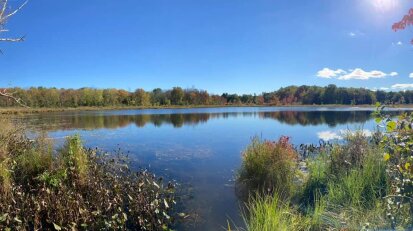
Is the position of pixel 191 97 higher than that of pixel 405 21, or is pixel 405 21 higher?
pixel 191 97

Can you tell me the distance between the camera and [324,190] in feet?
22.8

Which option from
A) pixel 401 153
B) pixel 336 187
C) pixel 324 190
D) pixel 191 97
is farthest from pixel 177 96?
pixel 401 153

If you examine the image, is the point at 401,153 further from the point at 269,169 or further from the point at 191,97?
the point at 191,97

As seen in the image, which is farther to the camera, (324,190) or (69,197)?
(324,190)

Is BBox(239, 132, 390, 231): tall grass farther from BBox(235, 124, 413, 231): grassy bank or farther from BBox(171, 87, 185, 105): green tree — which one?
BBox(171, 87, 185, 105): green tree

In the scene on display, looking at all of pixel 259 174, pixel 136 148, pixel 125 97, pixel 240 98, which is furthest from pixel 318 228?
pixel 240 98

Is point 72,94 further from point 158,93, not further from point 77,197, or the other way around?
point 77,197

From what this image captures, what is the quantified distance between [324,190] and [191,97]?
316 ft

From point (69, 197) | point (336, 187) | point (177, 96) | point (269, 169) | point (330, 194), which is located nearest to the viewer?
point (69, 197)

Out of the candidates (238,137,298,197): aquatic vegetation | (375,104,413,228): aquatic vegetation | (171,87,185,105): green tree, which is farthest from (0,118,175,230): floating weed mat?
(171,87,185,105): green tree

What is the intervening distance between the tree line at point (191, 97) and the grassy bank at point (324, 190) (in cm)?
7224

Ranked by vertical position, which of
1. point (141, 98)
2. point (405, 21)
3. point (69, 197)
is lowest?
point (69, 197)

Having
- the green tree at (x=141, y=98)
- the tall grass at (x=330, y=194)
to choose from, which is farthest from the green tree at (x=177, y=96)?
the tall grass at (x=330, y=194)

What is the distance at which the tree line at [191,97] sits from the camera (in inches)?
3143
